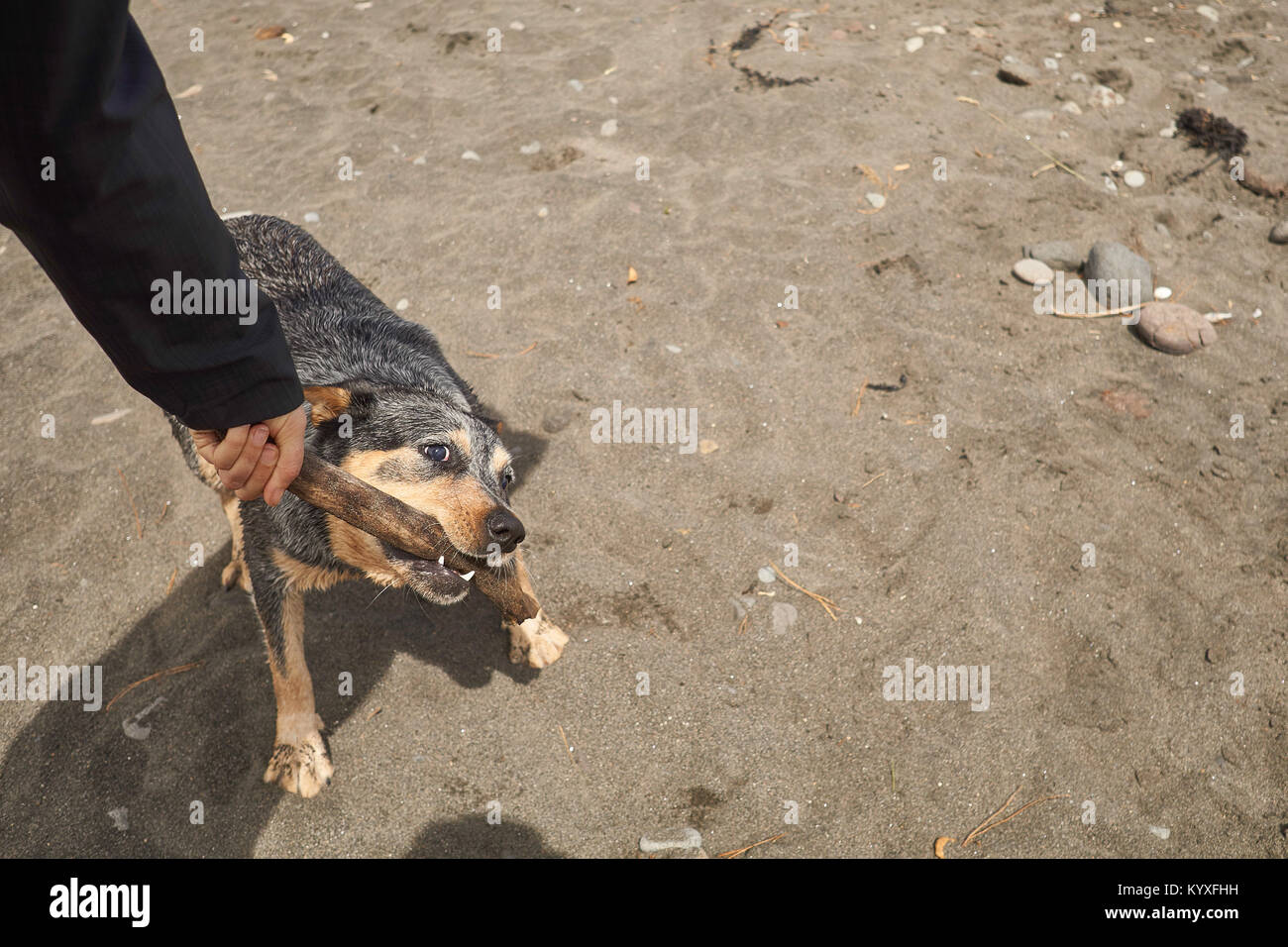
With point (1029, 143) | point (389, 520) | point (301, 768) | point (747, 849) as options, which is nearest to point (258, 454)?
point (389, 520)

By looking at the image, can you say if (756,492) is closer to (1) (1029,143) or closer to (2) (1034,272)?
(2) (1034,272)

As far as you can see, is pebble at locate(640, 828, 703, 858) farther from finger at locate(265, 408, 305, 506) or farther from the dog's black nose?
finger at locate(265, 408, 305, 506)

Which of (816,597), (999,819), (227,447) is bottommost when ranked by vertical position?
(999,819)

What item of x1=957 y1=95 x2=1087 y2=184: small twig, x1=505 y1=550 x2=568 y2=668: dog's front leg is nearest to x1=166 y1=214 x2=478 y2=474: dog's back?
x1=505 y1=550 x2=568 y2=668: dog's front leg

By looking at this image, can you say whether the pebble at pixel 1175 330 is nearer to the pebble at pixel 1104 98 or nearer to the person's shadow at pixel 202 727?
the pebble at pixel 1104 98

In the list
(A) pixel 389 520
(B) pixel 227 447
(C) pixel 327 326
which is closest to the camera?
(B) pixel 227 447

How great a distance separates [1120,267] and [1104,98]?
293 cm

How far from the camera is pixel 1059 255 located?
20.5 ft

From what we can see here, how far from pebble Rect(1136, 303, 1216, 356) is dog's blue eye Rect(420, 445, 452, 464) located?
5.17 metres

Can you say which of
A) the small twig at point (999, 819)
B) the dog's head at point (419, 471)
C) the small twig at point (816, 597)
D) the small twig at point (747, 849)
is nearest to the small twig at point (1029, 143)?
the small twig at point (816, 597)

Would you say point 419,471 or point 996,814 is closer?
point 419,471
